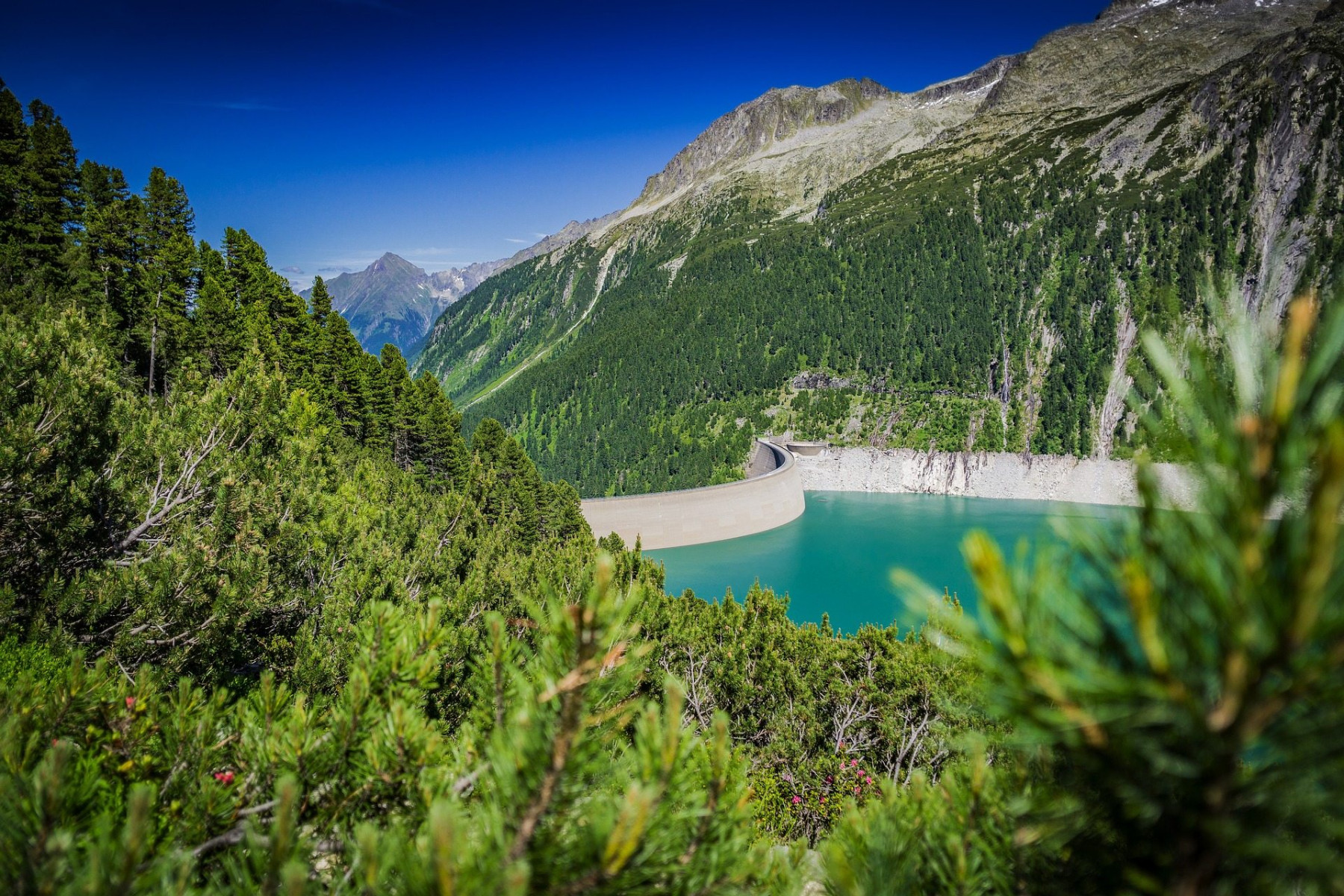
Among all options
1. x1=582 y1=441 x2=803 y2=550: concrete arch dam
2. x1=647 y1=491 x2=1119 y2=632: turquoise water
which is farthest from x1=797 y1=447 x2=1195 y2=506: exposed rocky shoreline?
x1=582 y1=441 x2=803 y2=550: concrete arch dam

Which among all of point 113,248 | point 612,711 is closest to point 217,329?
point 113,248

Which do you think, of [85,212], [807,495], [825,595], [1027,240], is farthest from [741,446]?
[85,212]

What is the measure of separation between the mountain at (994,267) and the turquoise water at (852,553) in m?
9.26

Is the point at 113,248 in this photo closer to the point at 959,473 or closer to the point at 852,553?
the point at 852,553

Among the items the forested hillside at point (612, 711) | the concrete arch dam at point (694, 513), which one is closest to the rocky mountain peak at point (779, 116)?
the concrete arch dam at point (694, 513)

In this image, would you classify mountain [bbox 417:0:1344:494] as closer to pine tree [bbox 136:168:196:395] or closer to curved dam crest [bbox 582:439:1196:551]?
curved dam crest [bbox 582:439:1196:551]

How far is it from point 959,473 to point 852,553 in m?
21.7

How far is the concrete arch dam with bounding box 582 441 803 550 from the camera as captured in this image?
135 ft

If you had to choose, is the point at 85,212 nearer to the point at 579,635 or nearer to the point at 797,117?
the point at 579,635

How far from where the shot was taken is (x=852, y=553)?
40938 millimetres

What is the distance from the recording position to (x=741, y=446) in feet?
206

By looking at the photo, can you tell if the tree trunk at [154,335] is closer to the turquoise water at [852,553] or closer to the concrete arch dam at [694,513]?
the turquoise water at [852,553]

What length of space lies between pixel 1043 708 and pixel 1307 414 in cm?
67

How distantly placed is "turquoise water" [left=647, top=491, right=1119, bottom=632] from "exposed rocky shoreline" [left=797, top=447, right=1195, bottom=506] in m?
1.35
